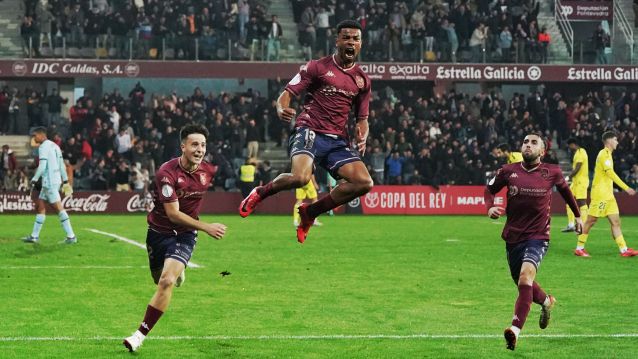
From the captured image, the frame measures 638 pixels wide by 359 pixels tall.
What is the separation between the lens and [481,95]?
41750mm

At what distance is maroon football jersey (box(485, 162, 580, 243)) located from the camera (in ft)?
36.2

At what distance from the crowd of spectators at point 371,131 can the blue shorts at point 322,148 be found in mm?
24039

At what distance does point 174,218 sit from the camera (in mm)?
10094

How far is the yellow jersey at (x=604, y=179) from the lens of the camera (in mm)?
20188

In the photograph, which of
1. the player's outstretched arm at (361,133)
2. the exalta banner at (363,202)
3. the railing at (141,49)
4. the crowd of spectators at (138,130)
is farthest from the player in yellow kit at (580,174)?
the railing at (141,49)

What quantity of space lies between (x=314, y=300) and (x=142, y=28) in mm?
26924

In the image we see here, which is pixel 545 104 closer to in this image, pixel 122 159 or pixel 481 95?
pixel 481 95

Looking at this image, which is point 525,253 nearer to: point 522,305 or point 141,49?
point 522,305

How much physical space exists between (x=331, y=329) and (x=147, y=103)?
3182 cm

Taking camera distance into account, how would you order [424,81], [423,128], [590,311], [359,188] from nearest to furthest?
[359,188] < [590,311] < [423,128] < [424,81]

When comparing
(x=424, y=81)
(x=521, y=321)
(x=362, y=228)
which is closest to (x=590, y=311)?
(x=521, y=321)

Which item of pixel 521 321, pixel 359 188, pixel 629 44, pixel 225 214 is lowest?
pixel 225 214

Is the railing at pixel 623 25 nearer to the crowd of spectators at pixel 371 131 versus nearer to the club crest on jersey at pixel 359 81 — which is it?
the crowd of spectators at pixel 371 131

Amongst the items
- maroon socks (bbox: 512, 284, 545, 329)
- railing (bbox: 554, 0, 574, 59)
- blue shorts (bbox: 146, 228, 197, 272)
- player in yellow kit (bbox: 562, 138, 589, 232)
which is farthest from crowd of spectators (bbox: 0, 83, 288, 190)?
maroon socks (bbox: 512, 284, 545, 329)
